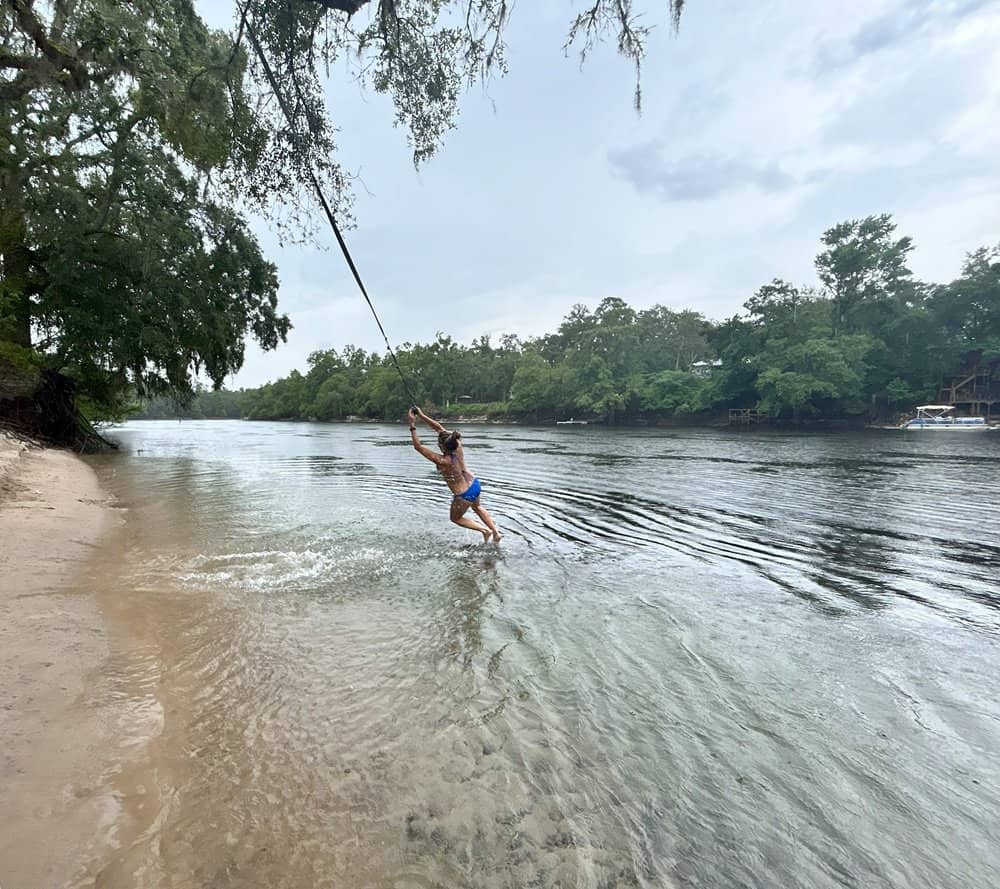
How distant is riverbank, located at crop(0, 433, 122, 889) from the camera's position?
228cm

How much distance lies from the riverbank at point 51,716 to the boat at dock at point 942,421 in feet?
204

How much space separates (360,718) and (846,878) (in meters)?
2.91

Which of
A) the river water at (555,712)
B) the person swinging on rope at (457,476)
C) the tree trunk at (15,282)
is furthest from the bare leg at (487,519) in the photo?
the tree trunk at (15,282)

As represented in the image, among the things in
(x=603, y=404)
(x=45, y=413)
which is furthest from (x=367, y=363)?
(x=45, y=413)

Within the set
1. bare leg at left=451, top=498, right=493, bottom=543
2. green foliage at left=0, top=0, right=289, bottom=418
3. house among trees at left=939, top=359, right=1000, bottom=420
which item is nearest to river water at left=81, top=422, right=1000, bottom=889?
bare leg at left=451, top=498, right=493, bottom=543

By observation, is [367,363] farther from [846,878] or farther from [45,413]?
[846,878]

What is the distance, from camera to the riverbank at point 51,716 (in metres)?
2.28

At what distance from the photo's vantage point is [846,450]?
2834cm

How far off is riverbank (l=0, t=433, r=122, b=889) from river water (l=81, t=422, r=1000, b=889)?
0.53ft

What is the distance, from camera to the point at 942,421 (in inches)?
1972

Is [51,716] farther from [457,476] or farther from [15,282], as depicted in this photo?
[15,282]

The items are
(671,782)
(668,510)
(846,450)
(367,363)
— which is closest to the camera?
(671,782)

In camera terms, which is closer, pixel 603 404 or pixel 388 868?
pixel 388 868

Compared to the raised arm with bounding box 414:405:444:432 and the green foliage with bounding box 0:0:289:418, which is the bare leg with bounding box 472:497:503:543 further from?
the green foliage with bounding box 0:0:289:418
